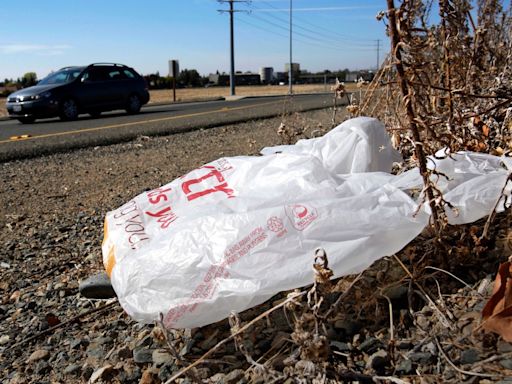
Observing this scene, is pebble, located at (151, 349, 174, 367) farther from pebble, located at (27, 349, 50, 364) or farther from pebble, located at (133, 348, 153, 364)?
pebble, located at (27, 349, 50, 364)

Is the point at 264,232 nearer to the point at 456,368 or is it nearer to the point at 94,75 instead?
the point at 456,368

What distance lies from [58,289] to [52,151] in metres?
4.40

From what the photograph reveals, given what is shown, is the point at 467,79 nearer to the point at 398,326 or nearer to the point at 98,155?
the point at 398,326

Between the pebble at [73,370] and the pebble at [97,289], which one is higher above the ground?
the pebble at [97,289]

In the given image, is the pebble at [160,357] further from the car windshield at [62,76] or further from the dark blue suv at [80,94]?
the car windshield at [62,76]

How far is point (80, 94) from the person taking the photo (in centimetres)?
1151

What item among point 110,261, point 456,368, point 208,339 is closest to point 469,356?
point 456,368

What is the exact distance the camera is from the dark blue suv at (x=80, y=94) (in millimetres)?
10953

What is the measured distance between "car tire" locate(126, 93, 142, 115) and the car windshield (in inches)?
54.5

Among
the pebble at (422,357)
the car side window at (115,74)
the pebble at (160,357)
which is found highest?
the car side window at (115,74)

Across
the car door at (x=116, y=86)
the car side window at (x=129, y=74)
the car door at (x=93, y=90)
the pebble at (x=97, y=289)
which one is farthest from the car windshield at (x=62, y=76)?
the pebble at (x=97, y=289)

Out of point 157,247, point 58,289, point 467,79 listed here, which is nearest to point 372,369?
point 157,247

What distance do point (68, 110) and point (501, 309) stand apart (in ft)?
36.6

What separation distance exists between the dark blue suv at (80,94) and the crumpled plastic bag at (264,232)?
33.2 ft
